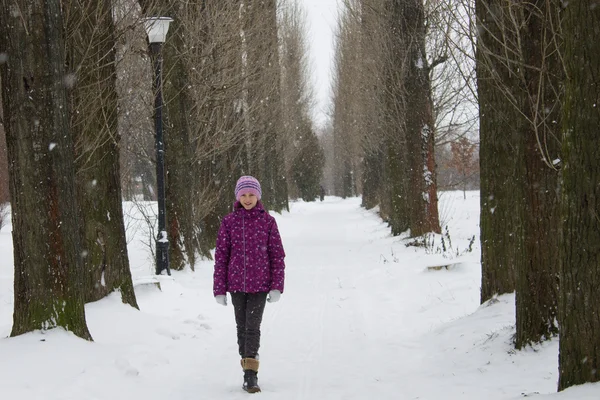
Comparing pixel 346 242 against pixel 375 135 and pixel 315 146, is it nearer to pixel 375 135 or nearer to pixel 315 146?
pixel 375 135

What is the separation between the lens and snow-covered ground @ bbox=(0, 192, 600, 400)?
16.4 ft

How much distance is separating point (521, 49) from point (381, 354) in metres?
3.31

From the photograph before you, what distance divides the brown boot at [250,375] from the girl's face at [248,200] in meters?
1.26

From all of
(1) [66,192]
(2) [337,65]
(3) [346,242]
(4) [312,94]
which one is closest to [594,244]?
(1) [66,192]

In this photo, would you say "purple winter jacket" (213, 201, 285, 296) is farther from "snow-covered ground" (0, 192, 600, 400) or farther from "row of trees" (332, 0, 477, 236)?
"row of trees" (332, 0, 477, 236)

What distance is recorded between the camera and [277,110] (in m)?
29.5

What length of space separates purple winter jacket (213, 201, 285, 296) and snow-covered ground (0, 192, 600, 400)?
88 cm

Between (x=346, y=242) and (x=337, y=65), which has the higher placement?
(x=337, y=65)

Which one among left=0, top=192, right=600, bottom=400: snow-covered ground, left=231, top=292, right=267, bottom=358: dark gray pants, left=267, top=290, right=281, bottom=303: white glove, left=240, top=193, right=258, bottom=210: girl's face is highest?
left=240, top=193, right=258, bottom=210: girl's face

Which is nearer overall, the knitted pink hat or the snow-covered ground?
the snow-covered ground

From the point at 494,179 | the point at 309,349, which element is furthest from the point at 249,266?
the point at 494,179

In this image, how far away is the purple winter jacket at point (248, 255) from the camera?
527cm

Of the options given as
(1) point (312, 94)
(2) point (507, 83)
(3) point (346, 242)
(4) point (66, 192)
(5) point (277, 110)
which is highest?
(1) point (312, 94)

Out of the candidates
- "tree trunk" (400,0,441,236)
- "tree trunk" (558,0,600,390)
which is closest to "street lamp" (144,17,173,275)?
"tree trunk" (400,0,441,236)
